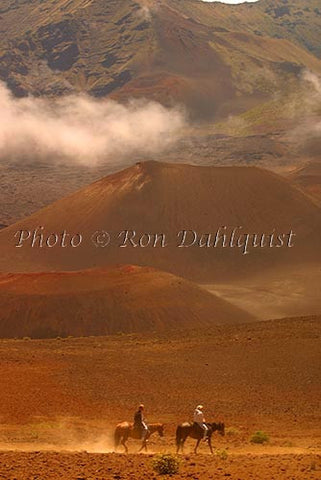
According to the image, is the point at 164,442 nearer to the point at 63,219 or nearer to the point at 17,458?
the point at 17,458

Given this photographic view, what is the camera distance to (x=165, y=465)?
44.3 ft

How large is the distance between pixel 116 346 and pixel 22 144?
137196 mm

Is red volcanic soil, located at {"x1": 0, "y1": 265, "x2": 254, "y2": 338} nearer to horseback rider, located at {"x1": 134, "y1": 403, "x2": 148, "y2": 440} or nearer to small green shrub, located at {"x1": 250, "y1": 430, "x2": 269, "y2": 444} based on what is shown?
small green shrub, located at {"x1": 250, "y1": 430, "x2": 269, "y2": 444}

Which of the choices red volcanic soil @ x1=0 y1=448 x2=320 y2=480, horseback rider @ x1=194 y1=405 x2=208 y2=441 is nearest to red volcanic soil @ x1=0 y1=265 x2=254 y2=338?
horseback rider @ x1=194 y1=405 x2=208 y2=441

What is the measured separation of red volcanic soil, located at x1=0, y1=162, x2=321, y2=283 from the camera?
73.4m

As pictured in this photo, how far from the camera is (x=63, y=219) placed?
82.9 m

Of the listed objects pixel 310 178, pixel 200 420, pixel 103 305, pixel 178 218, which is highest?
pixel 310 178

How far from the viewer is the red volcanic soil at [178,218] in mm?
73375

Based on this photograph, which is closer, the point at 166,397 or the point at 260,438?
the point at 260,438

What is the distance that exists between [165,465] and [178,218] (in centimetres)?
6744

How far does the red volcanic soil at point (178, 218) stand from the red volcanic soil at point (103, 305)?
16637 mm

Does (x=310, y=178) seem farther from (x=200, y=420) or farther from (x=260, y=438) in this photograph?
(x=200, y=420)

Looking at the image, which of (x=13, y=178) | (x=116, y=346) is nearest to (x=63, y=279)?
(x=116, y=346)

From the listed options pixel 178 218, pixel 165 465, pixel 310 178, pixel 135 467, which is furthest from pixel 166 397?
pixel 310 178
